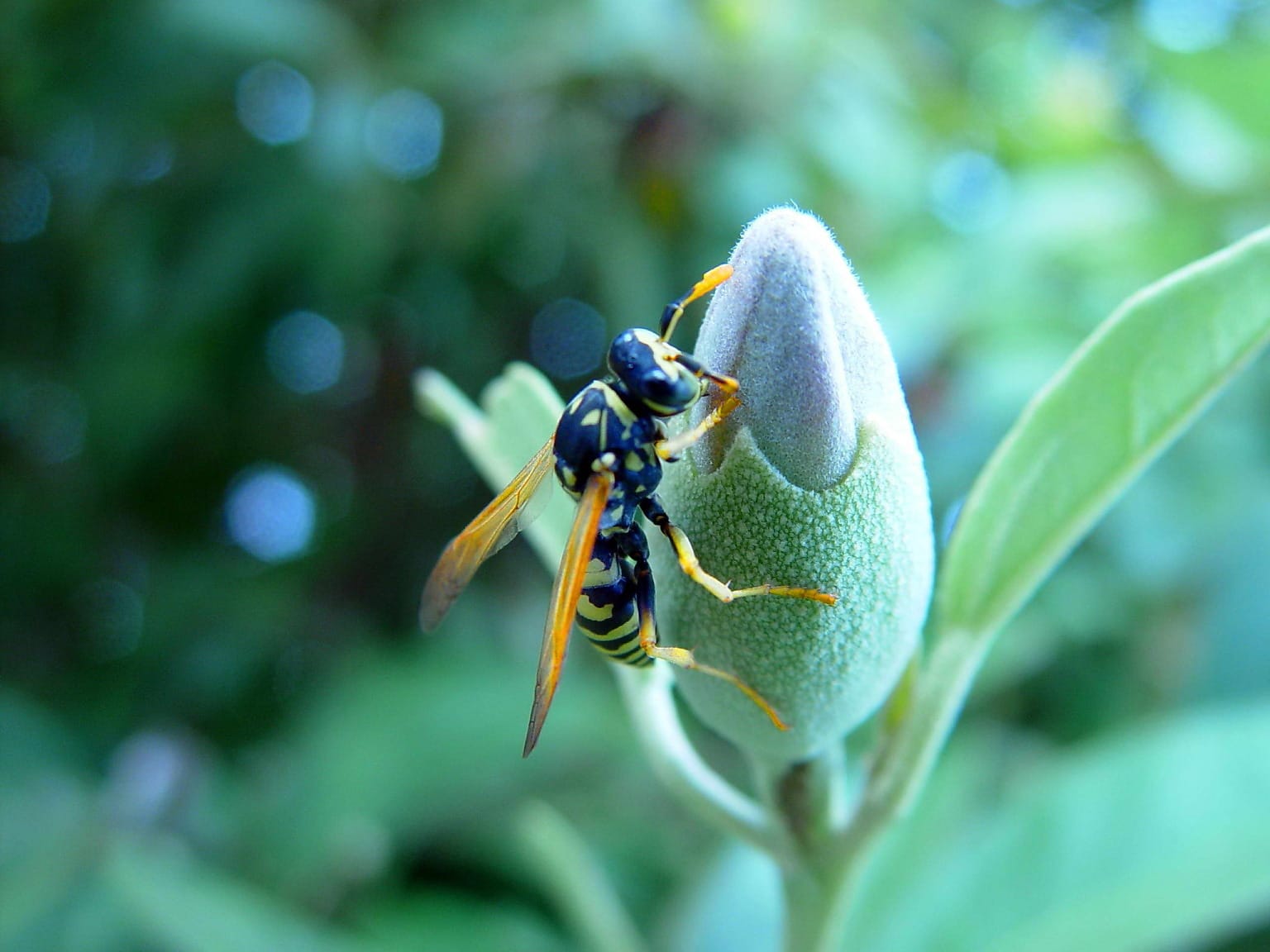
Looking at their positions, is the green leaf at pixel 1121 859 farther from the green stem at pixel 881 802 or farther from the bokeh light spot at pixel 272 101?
the bokeh light spot at pixel 272 101

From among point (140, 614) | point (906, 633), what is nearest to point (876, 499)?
point (906, 633)

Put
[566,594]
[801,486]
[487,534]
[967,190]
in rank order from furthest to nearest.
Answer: [967,190] < [487,534] < [566,594] < [801,486]

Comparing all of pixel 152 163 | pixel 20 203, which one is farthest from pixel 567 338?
pixel 20 203

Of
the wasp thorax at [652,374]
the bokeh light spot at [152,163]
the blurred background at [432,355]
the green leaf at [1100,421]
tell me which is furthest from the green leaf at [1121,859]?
the bokeh light spot at [152,163]

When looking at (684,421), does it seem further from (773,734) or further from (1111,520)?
(1111,520)

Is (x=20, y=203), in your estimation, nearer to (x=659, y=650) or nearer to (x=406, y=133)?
(x=406, y=133)

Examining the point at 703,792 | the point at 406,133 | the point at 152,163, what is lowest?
the point at 703,792
